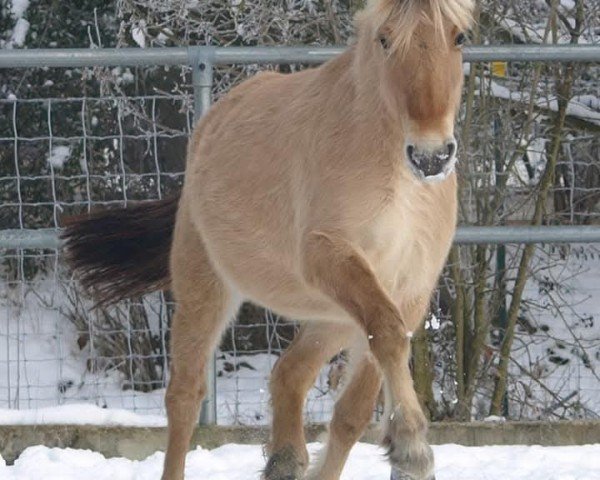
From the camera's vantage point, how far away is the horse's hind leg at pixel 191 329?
222 inches

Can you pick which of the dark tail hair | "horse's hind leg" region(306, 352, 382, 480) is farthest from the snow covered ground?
"horse's hind leg" region(306, 352, 382, 480)

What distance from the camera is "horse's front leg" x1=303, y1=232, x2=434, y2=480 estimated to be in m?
4.39

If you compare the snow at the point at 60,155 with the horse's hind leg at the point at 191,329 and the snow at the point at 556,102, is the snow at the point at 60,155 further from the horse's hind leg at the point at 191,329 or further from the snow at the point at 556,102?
the horse's hind leg at the point at 191,329

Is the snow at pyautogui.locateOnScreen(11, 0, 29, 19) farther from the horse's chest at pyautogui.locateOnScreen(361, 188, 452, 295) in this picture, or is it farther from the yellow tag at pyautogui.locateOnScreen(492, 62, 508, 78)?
the horse's chest at pyautogui.locateOnScreen(361, 188, 452, 295)

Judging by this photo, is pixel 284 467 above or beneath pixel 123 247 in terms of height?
beneath

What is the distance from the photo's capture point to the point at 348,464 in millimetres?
5957

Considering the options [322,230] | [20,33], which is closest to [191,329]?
[322,230]

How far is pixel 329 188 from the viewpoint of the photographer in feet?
15.4

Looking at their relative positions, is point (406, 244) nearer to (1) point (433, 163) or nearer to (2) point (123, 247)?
(1) point (433, 163)

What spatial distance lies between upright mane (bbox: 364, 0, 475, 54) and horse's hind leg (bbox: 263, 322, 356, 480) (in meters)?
1.42

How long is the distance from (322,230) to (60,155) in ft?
16.6

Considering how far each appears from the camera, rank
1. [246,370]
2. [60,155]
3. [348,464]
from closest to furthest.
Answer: [348,464], [246,370], [60,155]

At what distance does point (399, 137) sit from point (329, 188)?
0.89 ft

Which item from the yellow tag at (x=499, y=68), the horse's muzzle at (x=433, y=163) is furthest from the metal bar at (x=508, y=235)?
the horse's muzzle at (x=433, y=163)
